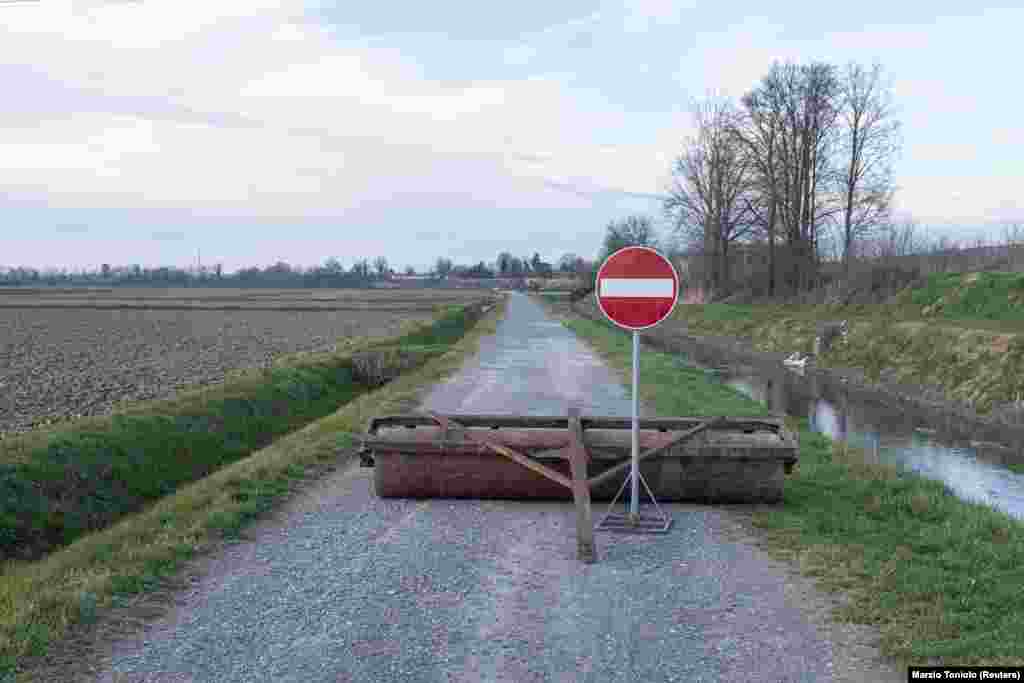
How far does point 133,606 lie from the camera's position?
18.6 ft

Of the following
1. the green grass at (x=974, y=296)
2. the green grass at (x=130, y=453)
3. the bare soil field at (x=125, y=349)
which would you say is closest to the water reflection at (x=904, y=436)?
the green grass at (x=974, y=296)

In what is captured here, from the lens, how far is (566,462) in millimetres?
8562

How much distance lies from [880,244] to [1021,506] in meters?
33.4

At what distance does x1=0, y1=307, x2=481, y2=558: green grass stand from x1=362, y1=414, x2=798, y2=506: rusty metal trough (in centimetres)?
455

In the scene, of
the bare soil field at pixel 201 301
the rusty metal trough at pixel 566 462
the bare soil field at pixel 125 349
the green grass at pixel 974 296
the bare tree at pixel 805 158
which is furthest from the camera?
the bare soil field at pixel 201 301

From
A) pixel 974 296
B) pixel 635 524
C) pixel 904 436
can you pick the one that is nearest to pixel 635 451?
pixel 635 524

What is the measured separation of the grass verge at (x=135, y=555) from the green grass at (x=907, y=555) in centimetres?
464

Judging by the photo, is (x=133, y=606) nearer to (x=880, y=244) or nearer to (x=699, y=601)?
(x=699, y=601)

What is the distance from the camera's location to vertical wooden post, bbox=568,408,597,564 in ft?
22.0

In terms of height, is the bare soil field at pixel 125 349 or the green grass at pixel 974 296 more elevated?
the green grass at pixel 974 296

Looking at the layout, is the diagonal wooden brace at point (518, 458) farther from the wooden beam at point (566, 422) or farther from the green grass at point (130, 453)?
the green grass at point (130, 453)

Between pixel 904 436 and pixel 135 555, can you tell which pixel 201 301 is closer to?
pixel 904 436

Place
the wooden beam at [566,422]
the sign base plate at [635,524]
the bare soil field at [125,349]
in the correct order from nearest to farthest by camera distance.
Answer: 1. the sign base plate at [635,524]
2. the wooden beam at [566,422]
3. the bare soil field at [125,349]

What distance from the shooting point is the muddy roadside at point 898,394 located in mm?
17797
